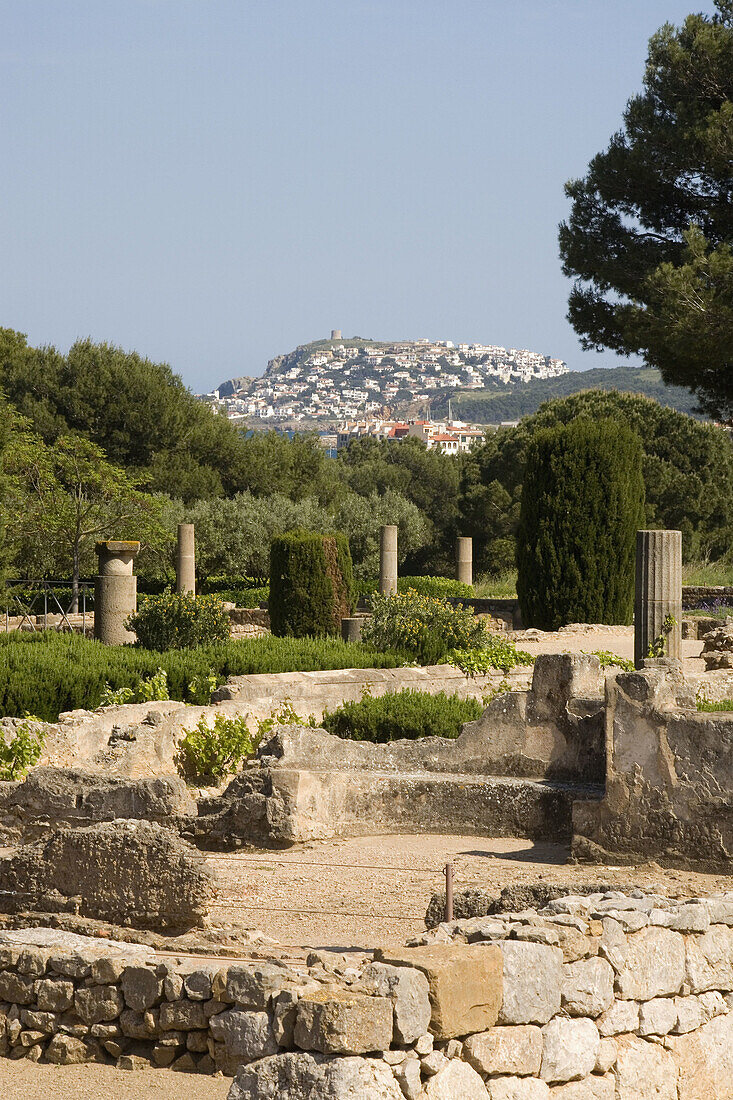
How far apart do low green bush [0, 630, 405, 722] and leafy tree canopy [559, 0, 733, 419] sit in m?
9.53

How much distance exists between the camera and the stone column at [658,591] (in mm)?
14773

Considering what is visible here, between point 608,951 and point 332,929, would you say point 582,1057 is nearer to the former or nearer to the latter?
point 608,951

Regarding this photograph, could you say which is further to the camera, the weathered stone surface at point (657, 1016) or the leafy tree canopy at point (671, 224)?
the leafy tree canopy at point (671, 224)

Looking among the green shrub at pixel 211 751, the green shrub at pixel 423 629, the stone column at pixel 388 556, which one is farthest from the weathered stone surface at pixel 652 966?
the stone column at pixel 388 556

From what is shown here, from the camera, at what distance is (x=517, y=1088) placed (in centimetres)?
422

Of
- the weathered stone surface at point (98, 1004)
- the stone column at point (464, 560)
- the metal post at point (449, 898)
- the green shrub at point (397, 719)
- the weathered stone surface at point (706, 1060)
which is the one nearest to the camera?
the weathered stone surface at point (706, 1060)

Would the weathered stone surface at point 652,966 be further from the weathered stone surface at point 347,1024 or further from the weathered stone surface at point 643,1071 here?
the weathered stone surface at point 347,1024

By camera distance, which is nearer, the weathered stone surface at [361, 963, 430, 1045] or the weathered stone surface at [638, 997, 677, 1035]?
the weathered stone surface at [361, 963, 430, 1045]

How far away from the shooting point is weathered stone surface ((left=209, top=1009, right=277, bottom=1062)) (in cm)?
433

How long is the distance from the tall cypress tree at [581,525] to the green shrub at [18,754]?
41.9 ft

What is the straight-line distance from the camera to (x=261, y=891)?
294 inches

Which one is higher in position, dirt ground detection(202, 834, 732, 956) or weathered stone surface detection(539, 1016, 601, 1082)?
weathered stone surface detection(539, 1016, 601, 1082)

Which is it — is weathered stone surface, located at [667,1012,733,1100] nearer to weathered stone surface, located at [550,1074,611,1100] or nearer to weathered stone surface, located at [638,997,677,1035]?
weathered stone surface, located at [638,997,677,1035]

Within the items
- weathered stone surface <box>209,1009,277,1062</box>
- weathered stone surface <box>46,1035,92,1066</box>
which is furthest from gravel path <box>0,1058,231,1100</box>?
weathered stone surface <box>209,1009,277,1062</box>
